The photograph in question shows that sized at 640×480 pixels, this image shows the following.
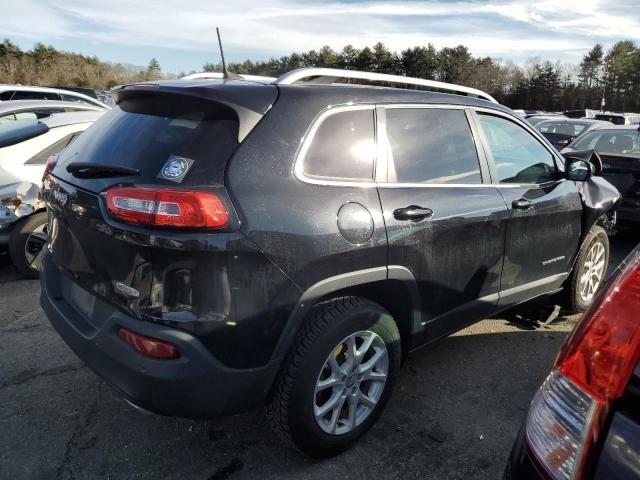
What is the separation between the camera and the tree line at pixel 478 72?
45.3 metres

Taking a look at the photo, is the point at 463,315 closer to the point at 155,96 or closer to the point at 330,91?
the point at 330,91

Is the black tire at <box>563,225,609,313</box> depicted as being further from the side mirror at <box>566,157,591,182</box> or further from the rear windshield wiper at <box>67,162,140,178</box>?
the rear windshield wiper at <box>67,162,140,178</box>

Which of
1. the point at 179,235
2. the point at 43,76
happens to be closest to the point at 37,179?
the point at 179,235

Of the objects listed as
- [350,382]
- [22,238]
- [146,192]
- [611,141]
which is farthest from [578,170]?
[22,238]

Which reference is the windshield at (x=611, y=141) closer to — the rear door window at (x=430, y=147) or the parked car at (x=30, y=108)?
Answer: the rear door window at (x=430, y=147)

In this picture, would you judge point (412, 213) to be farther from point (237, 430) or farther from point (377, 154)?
point (237, 430)

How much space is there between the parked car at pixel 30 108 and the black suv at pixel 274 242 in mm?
3708

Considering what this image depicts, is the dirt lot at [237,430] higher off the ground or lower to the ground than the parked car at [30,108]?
lower

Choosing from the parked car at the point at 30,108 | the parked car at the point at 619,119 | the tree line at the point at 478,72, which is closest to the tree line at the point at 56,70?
the tree line at the point at 478,72

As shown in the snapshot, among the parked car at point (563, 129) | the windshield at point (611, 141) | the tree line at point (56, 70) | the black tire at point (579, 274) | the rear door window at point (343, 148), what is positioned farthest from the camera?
the tree line at point (56, 70)

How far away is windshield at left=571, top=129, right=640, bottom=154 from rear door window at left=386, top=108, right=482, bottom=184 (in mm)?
4629

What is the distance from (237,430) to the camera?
2666 millimetres

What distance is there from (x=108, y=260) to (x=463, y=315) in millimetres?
2011

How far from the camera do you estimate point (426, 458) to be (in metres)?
2.48
